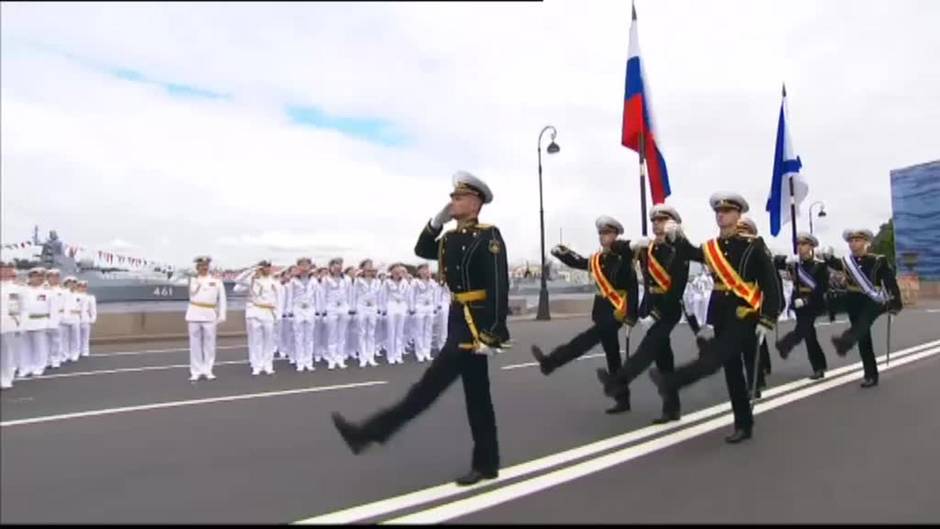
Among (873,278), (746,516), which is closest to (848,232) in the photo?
(873,278)

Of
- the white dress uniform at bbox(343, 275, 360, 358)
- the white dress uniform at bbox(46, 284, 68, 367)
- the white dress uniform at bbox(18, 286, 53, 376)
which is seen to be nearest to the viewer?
the white dress uniform at bbox(18, 286, 53, 376)

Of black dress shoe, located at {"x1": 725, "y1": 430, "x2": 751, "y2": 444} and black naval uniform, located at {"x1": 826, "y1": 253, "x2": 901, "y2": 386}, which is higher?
black naval uniform, located at {"x1": 826, "y1": 253, "x2": 901, "y2": 386}

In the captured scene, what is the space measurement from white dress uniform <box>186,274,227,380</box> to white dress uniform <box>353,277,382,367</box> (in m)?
3.15

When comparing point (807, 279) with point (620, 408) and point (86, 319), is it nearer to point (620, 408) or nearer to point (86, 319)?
point (620, 408)

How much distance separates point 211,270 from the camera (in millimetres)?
11812

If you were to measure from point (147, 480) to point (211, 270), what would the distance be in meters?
7.00

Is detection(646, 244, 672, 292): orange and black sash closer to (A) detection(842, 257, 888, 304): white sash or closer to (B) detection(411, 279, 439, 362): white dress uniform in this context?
(A) detection(842, 257, 888, 304): white sash

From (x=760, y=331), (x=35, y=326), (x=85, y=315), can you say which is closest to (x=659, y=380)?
(x=760, y=331)

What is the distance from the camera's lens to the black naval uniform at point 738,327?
6332 mm

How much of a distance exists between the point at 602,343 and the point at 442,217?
327 centimetres

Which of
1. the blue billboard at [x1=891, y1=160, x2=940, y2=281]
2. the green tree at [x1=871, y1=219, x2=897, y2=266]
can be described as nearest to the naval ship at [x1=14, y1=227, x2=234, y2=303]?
the blue billboard at [x1=891, y1=160, x2=940, y2=281]

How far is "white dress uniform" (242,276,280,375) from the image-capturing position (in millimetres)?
12234

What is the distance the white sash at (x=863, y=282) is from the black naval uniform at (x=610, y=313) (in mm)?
3768

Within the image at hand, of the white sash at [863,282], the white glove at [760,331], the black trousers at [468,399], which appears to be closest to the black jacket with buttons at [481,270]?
the black trousers at [468,399]
